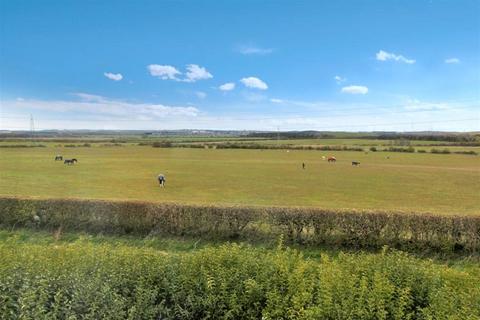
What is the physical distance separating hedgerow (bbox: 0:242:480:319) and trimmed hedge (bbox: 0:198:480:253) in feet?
19.9

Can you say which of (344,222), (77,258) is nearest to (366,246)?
(344,222)

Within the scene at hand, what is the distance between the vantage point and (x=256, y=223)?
43.5 ft

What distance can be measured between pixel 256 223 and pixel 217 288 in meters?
7.90

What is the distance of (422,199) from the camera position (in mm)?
26078

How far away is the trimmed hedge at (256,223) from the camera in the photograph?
12.2 m

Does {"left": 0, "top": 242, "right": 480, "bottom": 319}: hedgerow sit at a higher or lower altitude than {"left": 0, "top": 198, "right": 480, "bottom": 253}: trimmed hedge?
higher

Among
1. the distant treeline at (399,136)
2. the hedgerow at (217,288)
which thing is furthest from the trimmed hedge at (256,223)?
the distant treeline at (399,136)

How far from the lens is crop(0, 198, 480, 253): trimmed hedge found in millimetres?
12164

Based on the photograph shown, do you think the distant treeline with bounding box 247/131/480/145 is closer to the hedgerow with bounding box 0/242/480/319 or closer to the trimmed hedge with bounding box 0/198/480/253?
the trimmed hedge with bounding box 0/198/480/253

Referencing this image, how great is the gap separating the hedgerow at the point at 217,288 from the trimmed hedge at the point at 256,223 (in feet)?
19.9

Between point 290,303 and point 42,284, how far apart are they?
3258mm

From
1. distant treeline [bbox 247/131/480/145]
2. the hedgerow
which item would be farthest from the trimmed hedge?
distant treeline [bbox 247/131/480/145]

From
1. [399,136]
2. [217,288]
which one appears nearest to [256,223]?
[217,288]

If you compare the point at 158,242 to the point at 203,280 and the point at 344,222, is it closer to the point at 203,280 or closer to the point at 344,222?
the point at 344,222
